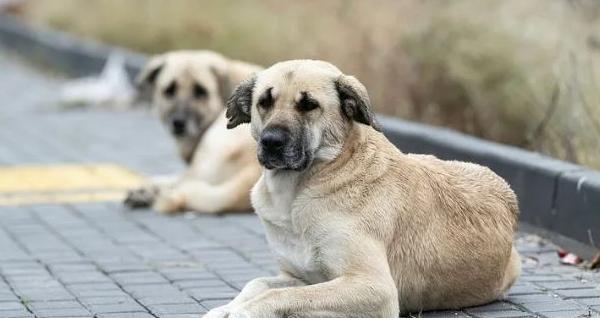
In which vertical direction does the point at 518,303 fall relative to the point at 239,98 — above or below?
below

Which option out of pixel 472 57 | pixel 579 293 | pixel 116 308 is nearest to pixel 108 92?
pixel 472 57

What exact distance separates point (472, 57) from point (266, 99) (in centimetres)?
601

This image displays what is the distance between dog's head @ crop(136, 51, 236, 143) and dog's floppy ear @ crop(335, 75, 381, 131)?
408cm

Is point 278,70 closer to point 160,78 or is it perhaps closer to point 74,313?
point 74,313

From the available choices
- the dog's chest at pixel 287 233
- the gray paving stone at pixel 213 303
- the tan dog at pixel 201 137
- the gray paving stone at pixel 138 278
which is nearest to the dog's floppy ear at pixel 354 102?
the dog's chest at pixel 287 233

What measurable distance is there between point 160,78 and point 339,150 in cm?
433

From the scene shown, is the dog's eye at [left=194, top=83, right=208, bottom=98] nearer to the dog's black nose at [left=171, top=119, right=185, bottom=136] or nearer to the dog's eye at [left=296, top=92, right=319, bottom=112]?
the dog's black nose at [left=171, top=119, right=185, bottom=136]

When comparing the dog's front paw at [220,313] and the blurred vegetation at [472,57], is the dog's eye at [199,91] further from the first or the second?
the dog's front paw at [220,313]

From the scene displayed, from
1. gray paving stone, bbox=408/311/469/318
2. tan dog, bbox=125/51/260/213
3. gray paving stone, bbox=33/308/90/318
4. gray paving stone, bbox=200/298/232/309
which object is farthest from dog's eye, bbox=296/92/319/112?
tan dog, bbox=125/51/260/213

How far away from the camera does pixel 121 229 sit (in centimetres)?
927

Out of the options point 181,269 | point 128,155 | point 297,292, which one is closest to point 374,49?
point 128,155

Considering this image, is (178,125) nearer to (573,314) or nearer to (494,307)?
(494,307)

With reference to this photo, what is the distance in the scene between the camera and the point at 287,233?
6426 mm

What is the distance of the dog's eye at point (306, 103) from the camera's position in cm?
625
